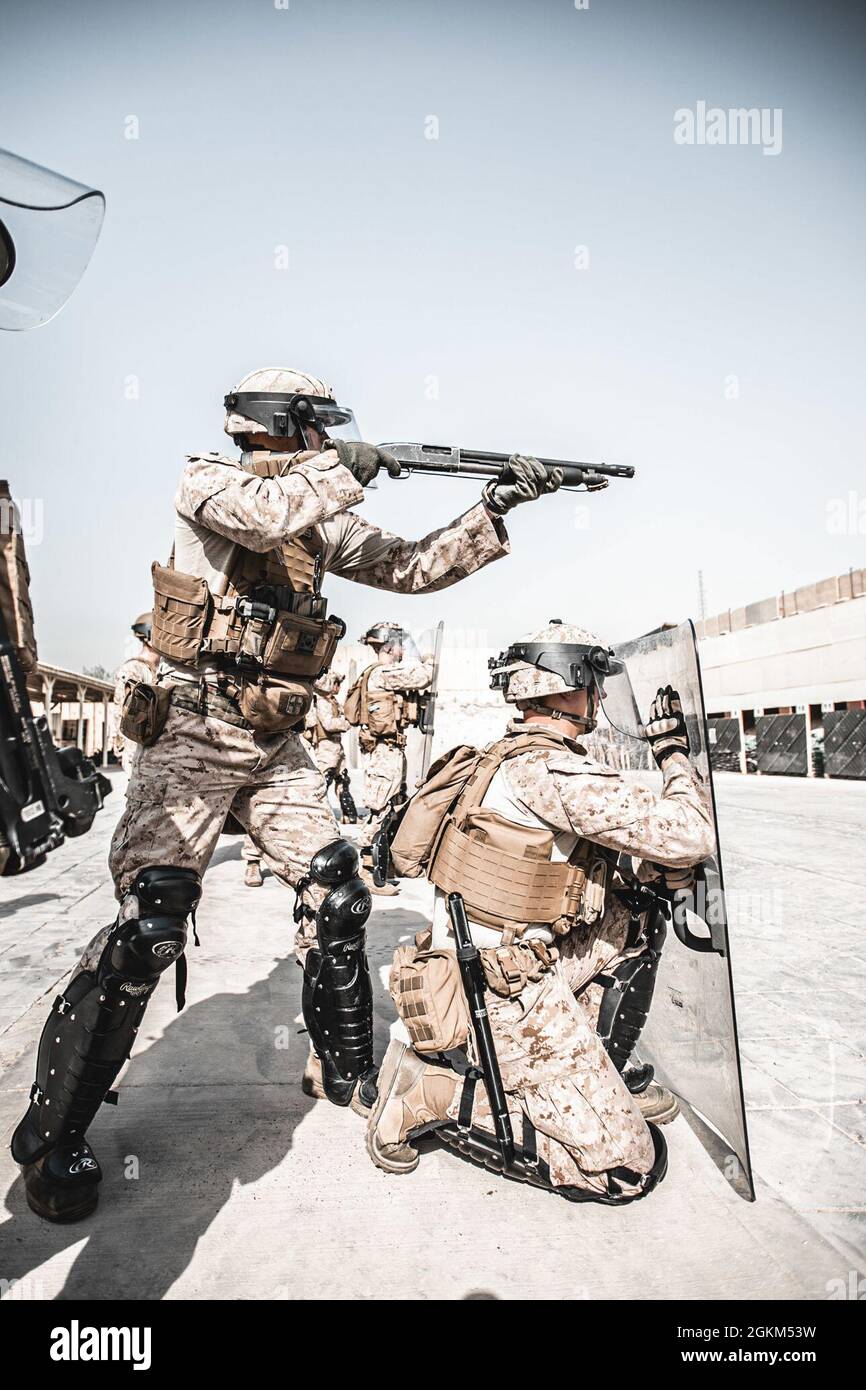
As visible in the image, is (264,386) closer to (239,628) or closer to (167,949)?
(239,628)

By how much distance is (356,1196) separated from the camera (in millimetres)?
2225

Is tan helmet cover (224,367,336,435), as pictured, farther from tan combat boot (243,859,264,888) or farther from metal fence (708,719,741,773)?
metal fence (708,719,741,773)

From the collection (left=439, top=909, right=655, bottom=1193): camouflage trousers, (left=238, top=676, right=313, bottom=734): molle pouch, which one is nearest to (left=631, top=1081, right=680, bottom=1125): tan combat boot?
(left=439, top=909, right=655, bottom=1193): camouflage trousers

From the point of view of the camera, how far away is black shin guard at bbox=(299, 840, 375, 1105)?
2.63 m

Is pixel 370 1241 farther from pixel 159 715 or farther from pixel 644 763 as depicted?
pixel 644 763

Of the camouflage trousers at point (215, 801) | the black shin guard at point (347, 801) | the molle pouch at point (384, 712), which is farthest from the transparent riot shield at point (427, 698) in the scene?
the camouflage trousers at point (215, 801)

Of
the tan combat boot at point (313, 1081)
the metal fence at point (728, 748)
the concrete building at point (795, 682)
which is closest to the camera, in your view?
the tan combat boot at point (313, 1081)

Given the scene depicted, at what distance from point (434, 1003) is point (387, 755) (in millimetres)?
5302

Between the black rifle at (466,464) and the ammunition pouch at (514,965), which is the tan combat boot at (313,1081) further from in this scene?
the black rifle at (466,464)

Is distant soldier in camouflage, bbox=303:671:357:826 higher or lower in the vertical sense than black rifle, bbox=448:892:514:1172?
lower

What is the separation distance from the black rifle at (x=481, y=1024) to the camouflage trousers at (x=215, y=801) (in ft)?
1.66

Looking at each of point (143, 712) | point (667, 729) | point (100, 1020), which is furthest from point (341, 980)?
point (667, 729)

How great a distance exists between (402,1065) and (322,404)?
82.2 inches

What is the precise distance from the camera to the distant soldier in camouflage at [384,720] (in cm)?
753
